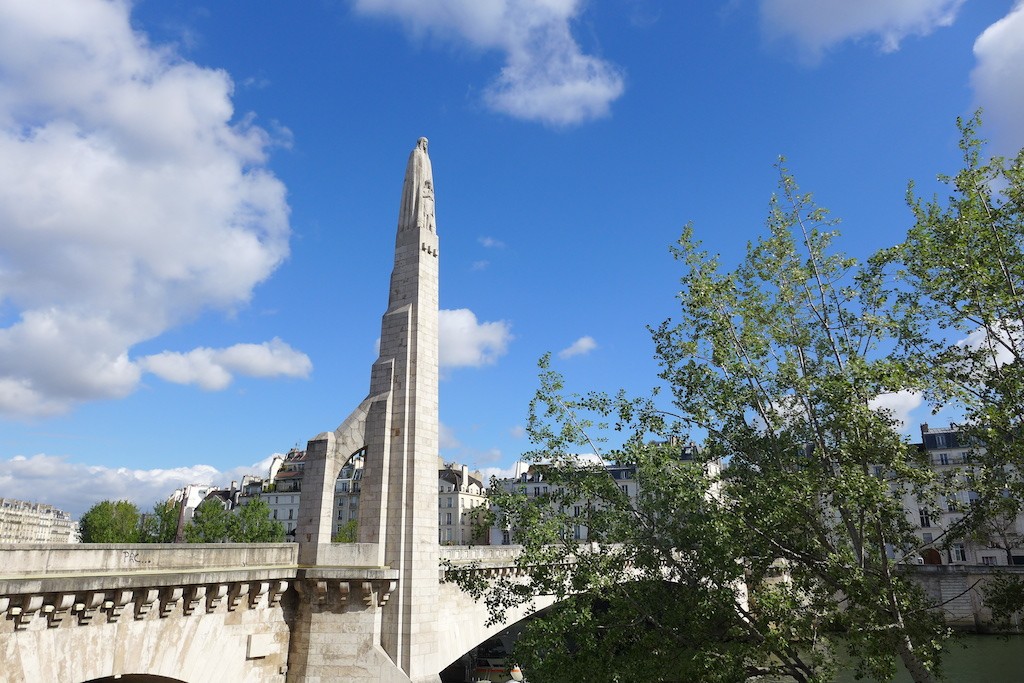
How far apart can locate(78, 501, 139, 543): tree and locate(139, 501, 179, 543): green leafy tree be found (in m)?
0.91

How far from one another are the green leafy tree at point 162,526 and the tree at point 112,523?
906mm

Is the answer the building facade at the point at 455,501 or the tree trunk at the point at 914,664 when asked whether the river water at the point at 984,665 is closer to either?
the tree trunk at the point at 914,664

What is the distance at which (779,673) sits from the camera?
48.0ft

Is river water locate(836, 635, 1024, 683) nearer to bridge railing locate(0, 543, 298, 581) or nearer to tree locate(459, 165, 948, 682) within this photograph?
tree locate(459, 165, 948, 682)

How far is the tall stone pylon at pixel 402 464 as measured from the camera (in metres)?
18.2

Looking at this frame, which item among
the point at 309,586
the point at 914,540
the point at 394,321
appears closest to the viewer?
the point at 914,540

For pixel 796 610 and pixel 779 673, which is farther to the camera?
pixel 779 673

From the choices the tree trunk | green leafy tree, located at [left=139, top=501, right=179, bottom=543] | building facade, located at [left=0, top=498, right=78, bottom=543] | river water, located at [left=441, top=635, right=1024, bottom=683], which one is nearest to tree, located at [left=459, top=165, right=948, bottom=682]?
the tree trunk

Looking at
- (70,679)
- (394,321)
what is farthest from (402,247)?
(70,679)

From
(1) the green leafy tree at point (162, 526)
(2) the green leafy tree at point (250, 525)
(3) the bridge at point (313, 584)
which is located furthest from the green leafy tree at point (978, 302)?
(1) the green leafy tree at point (162, 526)

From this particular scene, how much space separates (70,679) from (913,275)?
18.8 m

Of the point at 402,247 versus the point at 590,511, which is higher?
the point at 402,247

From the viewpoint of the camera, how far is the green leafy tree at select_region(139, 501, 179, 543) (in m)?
63.9

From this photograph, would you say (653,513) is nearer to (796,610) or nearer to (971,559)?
(796,610)
